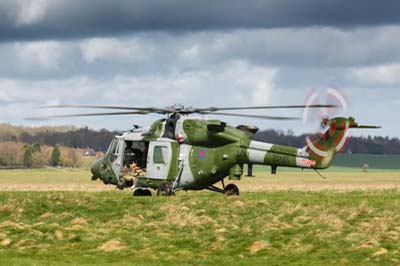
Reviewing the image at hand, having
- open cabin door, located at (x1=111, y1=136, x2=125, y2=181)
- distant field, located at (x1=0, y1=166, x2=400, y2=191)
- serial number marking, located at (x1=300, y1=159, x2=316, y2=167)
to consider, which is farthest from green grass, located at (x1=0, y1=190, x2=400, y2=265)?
distant field, located at (x1=0, y1=166, x2=400, y2=191)

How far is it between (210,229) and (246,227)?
1.43 m

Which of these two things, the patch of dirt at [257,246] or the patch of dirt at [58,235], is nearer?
the patch of dirt at [257,246]

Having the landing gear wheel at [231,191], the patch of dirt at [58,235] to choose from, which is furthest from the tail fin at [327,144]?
the patch of dirt at [58,235]

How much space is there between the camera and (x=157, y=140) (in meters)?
46.1

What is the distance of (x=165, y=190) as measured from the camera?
149ft

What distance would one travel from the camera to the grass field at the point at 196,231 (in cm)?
2844

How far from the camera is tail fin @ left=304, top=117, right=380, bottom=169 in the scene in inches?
1741

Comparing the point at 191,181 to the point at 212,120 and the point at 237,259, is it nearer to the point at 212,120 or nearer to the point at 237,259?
the point at 212,120

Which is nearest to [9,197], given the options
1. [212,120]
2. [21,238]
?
[21,238]

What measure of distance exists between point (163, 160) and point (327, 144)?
29.1 ft

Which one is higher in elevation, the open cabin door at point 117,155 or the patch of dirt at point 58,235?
the open cabin door at point 117,155

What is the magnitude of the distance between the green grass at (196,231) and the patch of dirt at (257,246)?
4cm

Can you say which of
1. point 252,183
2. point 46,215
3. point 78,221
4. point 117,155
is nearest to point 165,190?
point 117,155

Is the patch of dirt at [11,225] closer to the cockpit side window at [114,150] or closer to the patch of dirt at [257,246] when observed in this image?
the patch of dirt at [257,246]
